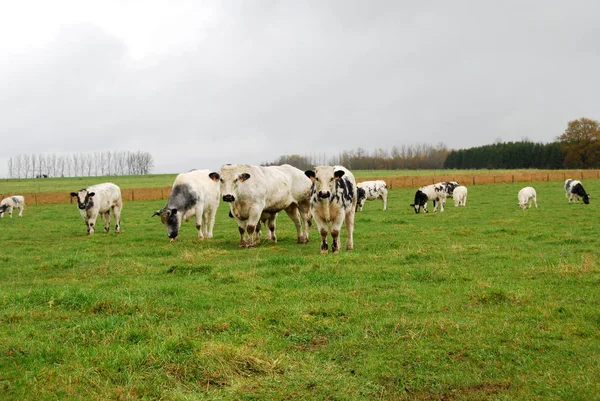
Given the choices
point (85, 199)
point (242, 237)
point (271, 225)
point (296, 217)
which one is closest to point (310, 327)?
point (242, 237)

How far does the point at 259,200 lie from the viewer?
48.9 feet

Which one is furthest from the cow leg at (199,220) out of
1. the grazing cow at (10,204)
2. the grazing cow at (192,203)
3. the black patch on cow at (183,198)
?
the grazing cow at (10,204)

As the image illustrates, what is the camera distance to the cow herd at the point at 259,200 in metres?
12.5

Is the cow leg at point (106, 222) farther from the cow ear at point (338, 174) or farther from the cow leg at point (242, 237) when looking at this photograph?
the cow ear at point (338, 174)

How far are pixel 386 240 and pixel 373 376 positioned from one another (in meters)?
10.9

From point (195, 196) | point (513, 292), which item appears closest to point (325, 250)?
point (513, 292)

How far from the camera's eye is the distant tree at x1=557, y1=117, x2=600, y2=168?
98.6 m

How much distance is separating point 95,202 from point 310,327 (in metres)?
16.2

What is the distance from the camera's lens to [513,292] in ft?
25.2

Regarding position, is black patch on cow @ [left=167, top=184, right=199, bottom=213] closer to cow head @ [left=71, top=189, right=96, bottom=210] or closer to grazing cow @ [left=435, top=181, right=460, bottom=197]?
cow head @ [left=71, top=189, right=96, bottom=210]

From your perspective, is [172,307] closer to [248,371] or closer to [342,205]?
[248,371]

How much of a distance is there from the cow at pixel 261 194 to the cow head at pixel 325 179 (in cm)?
283

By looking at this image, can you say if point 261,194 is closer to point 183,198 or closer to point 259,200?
point 259,200

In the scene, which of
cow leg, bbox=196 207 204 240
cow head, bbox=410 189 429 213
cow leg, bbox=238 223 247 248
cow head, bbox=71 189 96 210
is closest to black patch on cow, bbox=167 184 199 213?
cow leg, bbox=196 207 204 240
